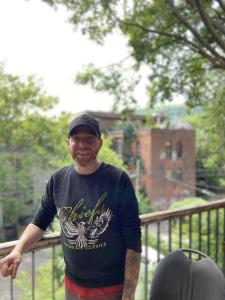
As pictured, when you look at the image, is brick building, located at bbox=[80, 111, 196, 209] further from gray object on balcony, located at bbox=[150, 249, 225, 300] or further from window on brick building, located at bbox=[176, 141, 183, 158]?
gray object on balcony, located at bbox=[150, 249, 225, 300]

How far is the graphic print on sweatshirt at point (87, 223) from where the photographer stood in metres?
1.53

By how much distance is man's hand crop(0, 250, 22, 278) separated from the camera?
58.6 inches

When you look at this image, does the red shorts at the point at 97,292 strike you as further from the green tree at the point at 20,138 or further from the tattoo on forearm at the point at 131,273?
the green tree at the point at 20,138

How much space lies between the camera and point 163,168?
27.7 meters

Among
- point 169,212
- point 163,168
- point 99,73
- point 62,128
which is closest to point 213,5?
point 99,73

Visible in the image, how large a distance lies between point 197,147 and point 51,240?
101 ft

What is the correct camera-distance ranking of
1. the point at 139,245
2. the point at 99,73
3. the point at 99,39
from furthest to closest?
the point at 99,73 → the point at 99,39 → the point at 139,245

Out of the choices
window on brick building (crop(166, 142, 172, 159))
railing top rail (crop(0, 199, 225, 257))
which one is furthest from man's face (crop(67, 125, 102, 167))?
window on brick building (crop(166, 142, 172, 159))

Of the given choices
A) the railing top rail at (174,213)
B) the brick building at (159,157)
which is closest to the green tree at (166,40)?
the railing top rail at (174,213)

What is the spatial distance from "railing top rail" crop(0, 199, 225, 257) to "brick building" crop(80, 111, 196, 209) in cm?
2308

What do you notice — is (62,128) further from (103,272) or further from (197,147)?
(197,147)

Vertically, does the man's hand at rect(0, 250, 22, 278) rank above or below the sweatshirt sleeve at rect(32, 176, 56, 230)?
below

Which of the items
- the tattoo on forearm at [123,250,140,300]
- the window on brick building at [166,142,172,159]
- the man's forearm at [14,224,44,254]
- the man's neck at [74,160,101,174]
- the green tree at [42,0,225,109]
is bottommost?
the window on brick building at [166,142,172,159]

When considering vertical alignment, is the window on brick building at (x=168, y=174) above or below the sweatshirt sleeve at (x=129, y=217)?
below
